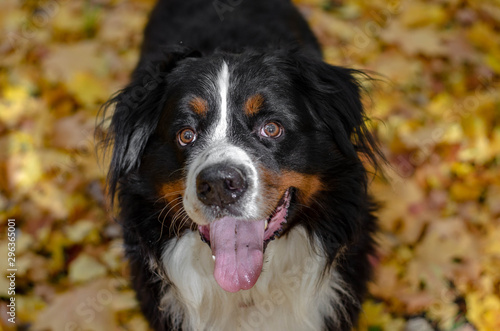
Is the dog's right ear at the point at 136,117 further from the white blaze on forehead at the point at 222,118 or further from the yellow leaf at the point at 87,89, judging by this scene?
the yellow leaf at the point at 87,89

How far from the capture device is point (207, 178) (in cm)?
222

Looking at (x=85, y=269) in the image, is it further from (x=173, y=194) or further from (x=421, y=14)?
(x=421, y=14)

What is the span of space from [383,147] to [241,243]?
6.73 ft

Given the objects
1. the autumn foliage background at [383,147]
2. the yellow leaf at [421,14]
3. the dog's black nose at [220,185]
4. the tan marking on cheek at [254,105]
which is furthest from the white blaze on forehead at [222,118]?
the yellow leaf at [421,14]

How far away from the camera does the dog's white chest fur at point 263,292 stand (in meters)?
2.65

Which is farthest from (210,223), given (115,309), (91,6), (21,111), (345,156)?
(91,6)

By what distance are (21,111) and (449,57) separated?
4.14m

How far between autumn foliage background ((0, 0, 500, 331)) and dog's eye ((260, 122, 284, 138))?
0.86 meters

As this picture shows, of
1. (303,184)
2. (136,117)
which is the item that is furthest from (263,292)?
(136,117)

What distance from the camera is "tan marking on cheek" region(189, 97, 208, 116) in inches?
97.7

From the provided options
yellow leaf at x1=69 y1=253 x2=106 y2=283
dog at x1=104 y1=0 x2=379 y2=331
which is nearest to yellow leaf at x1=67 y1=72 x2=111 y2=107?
yellow leaf at x1=69 y1=253 x2=106 y2=283

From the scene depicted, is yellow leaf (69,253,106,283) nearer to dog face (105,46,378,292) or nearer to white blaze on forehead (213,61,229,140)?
dog face (105,46,378,292)

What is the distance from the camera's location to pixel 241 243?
2.50 m

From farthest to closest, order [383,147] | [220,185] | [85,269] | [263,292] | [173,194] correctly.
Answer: [383,147] < [85,269] < [263,292] < [173,194] < [220,185]
